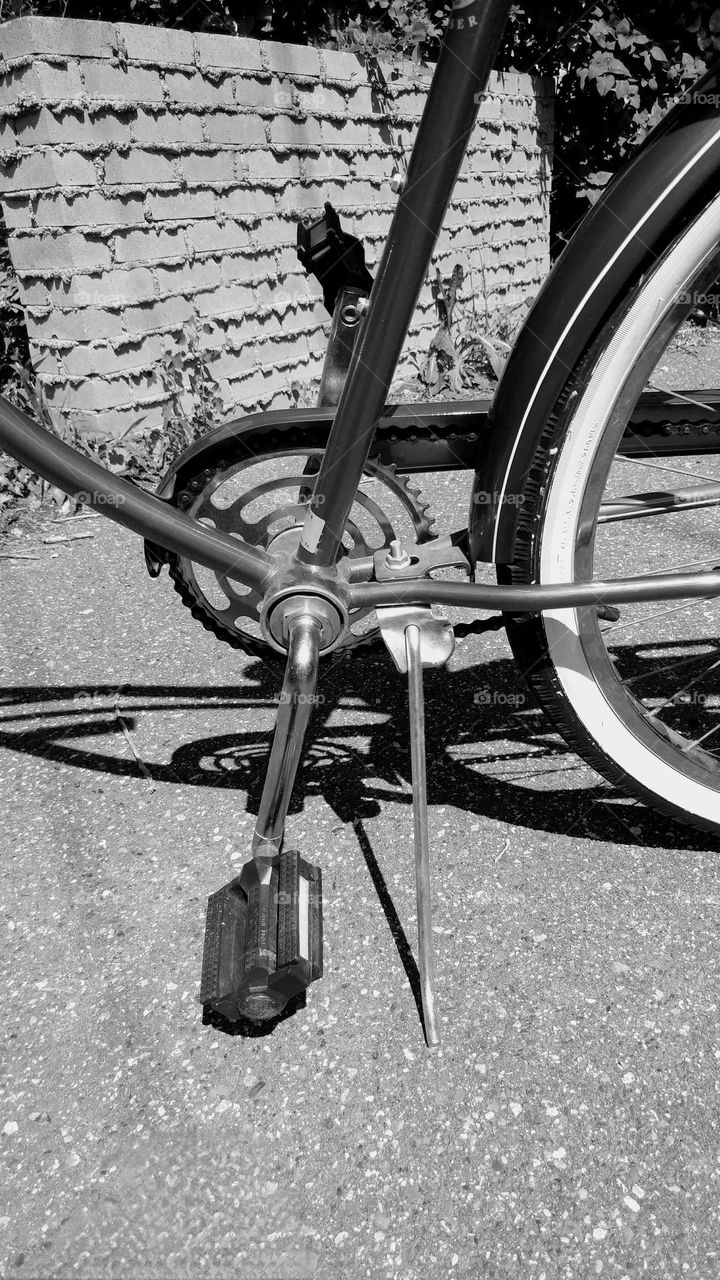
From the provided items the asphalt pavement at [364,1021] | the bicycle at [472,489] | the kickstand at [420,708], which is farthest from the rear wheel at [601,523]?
the asphalt pavement at [364,1021]

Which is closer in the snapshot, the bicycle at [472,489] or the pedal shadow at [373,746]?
the bicycle at [472,489]

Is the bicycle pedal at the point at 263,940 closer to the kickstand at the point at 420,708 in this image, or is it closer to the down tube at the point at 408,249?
the kickstand at the point at 420,708

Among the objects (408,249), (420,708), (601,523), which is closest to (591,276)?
(408,249)

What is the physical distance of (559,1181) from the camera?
1.09 metres

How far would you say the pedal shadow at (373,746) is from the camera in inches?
66.3

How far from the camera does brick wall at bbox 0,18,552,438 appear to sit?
307cm

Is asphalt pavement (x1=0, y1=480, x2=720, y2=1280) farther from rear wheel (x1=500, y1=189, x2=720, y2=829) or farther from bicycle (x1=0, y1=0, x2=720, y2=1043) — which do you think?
rear wheel (x1=500, y1=189, x2=720, y2=829)

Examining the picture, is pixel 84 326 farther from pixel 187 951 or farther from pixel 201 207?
pixel 187 951

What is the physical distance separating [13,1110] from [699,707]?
1478 mm

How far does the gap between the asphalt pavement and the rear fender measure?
2.03ft

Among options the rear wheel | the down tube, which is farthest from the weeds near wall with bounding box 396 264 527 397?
the down tube

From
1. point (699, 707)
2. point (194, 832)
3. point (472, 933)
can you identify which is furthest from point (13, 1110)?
point (699, 707)

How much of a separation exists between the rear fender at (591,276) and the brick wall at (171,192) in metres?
2.39

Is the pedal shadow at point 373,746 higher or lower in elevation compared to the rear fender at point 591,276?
lower
